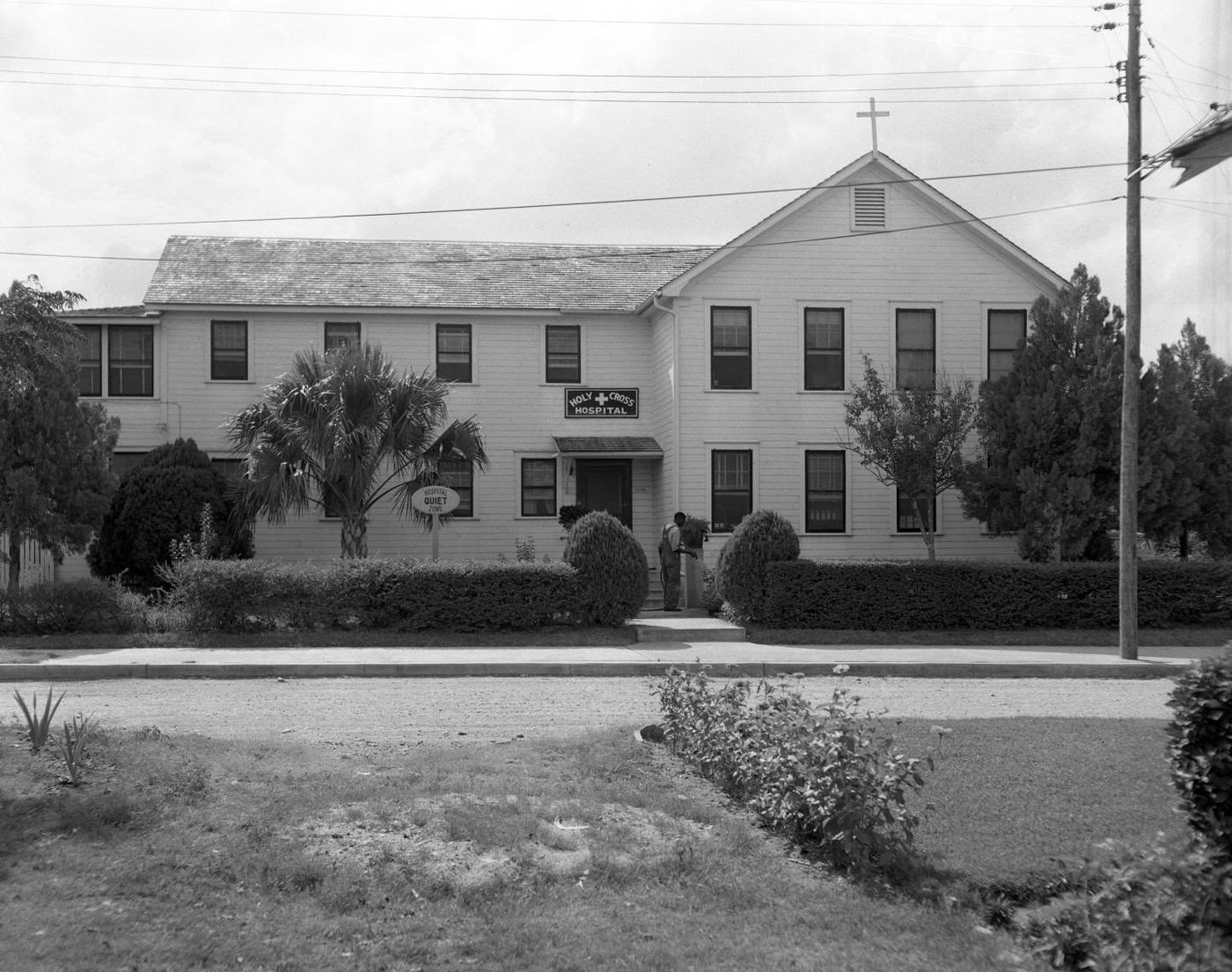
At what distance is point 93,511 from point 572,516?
945cm

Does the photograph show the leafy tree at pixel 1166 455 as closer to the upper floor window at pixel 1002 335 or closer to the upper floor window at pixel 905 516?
the upper floor window at pixel 1002 335

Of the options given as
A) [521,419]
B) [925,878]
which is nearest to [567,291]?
[521,419]

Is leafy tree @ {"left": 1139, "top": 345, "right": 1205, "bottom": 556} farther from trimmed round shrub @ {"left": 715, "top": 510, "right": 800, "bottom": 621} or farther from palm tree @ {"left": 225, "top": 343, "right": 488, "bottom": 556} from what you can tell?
palm tree @ {"left": 225, "top": 343, "right": 488, "bottom": 556}

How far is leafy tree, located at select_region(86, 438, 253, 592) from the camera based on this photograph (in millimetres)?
22359

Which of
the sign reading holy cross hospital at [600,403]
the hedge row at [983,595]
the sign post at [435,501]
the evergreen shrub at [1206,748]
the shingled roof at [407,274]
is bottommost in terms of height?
the hedge row at [983,595]

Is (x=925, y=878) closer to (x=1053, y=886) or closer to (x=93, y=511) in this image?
(x=1053, y=886)

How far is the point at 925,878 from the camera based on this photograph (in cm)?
574

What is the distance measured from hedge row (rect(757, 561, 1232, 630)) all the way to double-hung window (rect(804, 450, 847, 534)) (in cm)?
544

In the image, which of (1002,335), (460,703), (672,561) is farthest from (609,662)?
(1002,335)

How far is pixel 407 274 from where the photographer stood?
27.6 metres

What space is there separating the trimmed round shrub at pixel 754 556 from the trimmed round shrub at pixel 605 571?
5.70ft

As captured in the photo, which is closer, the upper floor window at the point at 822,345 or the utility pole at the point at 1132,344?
the utility pole at the point at 1132,344

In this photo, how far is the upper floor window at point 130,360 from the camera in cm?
2583

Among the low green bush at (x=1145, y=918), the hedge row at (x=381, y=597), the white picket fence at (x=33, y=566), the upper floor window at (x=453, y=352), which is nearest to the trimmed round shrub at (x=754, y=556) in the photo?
the hedge row at (x=381, y=597)
